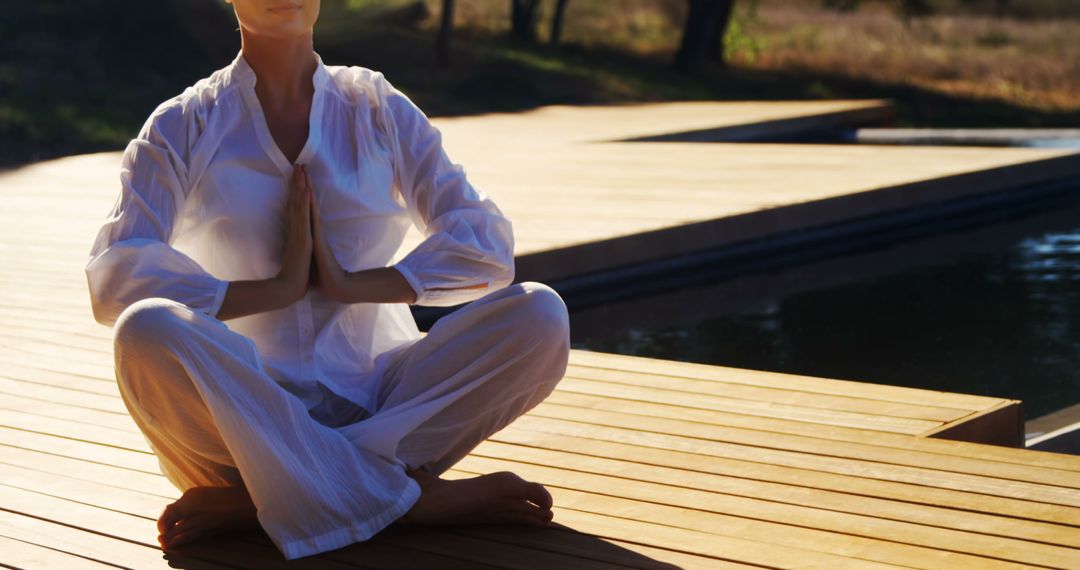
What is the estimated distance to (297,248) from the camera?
205 cm

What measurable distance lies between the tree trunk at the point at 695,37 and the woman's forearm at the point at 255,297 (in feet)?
45.2

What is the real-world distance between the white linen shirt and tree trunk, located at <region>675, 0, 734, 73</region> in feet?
44.5

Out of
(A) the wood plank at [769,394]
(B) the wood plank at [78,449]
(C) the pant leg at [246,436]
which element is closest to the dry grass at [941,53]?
(A) the wood plank at [769,394]

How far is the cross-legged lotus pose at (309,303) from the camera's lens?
198 centimetres

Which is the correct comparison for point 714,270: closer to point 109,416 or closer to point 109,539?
point 109,416

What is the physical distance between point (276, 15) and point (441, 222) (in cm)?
39

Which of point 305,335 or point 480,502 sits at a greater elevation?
point 305,335

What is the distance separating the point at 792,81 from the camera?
15578 millimetres

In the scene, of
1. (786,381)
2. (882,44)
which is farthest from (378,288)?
(882,44)

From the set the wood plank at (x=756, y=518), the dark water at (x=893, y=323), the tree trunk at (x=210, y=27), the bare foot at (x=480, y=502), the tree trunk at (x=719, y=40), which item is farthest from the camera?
the tree trunk at (x=719, y=40)

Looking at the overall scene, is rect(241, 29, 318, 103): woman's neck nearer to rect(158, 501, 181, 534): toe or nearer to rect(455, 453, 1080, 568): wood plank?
rect(158, 501, 181, 534): toe

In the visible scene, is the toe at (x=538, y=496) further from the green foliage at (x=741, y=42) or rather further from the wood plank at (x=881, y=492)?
the green foliage at (x=741, y=42)

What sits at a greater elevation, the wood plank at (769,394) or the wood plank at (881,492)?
the wood plank at (881,492)

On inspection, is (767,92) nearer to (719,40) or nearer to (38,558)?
(719,40)
